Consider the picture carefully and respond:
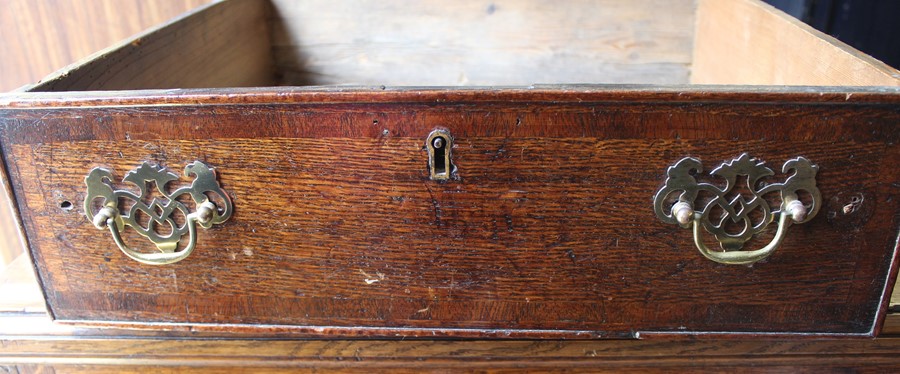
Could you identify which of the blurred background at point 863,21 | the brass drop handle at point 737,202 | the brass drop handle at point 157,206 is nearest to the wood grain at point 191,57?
the brass drop handle at point 157,206

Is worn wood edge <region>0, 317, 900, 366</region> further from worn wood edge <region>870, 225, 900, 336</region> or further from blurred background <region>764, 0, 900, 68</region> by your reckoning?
blurred background <region>764, 0, 900, 68</region>

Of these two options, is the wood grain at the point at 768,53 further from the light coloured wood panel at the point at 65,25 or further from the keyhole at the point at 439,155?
the light coloured wood panel at the point at 65,25

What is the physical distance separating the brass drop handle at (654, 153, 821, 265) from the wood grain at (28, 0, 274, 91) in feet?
1.91

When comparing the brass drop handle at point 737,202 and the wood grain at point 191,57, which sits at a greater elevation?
the wood grain at point 191,57

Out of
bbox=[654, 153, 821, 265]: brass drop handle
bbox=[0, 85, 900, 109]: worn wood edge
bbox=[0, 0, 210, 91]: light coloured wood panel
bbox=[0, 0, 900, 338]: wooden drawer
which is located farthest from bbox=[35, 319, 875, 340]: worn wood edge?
bbox=[0, 0, 210, 91]: light coloured wood panel

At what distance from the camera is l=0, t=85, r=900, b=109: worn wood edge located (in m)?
0.53

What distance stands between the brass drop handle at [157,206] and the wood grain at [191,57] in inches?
4.7

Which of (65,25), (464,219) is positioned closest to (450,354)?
(464,219)

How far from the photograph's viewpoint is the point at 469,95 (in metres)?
0.55

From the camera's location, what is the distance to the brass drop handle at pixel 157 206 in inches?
23.3

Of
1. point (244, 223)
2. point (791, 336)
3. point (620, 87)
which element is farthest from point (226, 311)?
point (791, 336)

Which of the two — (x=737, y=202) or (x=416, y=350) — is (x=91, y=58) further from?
(x=737, y=202)

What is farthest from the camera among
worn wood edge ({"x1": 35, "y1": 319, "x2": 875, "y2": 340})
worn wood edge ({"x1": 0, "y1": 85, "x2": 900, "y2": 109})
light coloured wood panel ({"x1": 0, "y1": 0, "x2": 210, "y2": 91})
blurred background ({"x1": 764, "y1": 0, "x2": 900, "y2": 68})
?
light coloured wood panel ({"x1": 0, "y1": 0, "x2": 210, "y2": 91})

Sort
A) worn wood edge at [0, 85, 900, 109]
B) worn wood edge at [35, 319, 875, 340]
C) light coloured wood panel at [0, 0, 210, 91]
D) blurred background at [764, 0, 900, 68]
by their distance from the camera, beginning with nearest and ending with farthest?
1. worn wood edge at [0, 85, 900, 109]
2. worn wood edge at [35, 319, 875, 340]
3. blurred background at [764, 0, 900, 68]
4. light coloured wood panel at [0, 0, 210, 91]
